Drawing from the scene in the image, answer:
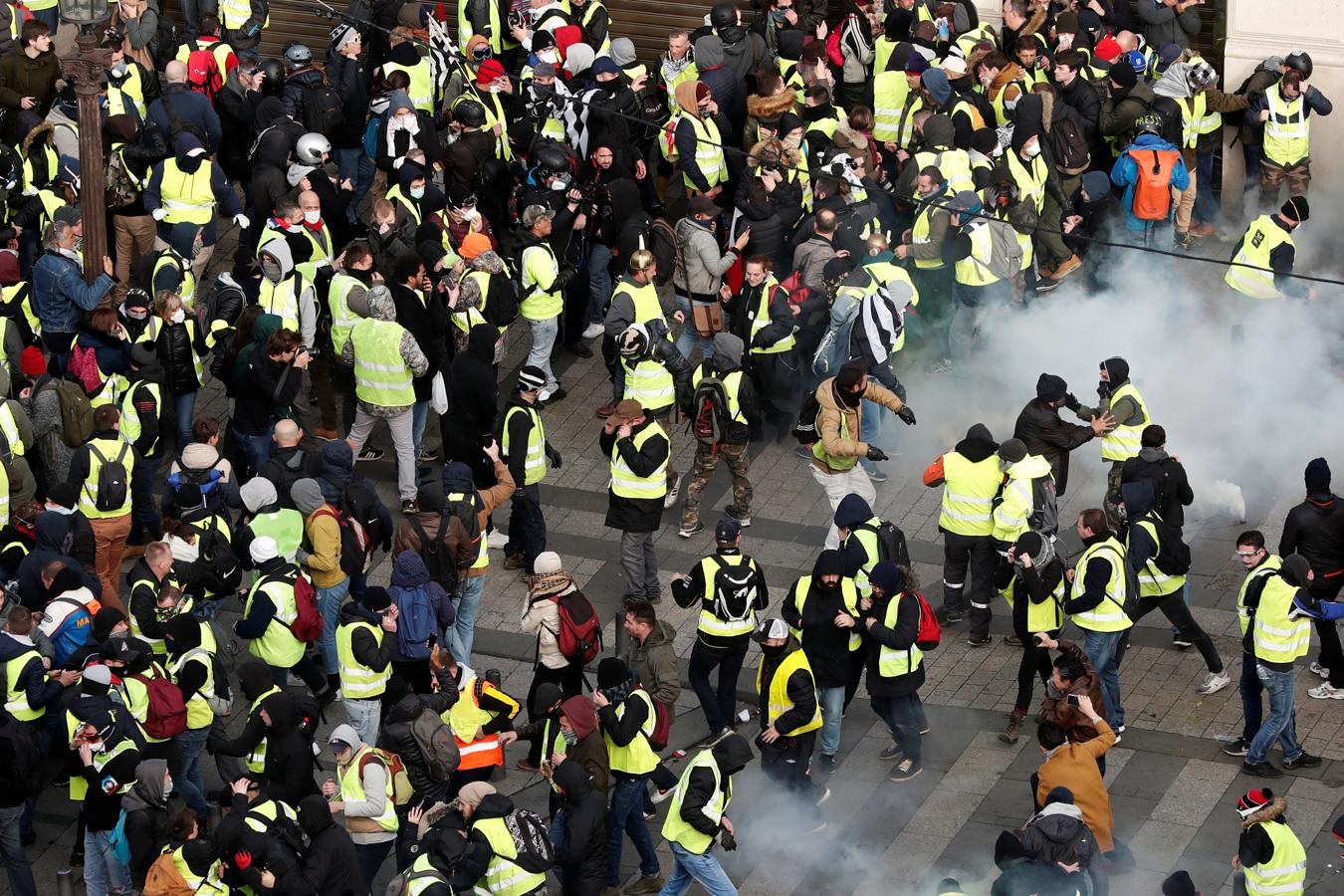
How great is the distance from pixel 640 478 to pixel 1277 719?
15.0 feet

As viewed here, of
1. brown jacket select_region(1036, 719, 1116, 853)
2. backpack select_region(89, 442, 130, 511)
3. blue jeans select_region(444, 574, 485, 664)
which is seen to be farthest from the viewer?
backpack select_region(89, 442, 130, 511)

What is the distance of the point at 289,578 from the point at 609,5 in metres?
10.0

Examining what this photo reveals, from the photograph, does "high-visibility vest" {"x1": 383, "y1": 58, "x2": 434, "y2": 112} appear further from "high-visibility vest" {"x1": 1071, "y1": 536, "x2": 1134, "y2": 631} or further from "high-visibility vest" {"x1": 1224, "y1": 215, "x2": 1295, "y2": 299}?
"high-visibility vest" {"x1": 1071, "y1": 536, "x2": 1134, "y2": 631}

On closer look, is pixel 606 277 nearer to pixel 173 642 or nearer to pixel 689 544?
pixel 689 544

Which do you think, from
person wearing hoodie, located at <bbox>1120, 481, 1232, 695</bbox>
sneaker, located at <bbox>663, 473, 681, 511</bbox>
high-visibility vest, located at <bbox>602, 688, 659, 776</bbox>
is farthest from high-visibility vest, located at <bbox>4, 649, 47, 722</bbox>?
person wearing hoodie, located at <bbox>1120, 481, 1232, 695</bbox>

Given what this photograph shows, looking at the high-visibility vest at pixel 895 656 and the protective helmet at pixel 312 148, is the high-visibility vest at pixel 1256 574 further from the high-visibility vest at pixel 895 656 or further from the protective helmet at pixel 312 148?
the protective helmet at pixel 312 148

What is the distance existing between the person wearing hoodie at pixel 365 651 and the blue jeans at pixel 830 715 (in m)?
2.78

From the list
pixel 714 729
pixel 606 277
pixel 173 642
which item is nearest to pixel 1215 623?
pixel 714 729

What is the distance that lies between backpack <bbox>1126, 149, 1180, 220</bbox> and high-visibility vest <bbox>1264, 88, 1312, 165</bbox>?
0.98 metres

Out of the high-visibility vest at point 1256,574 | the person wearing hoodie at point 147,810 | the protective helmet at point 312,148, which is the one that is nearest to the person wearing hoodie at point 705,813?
the person wearing hoodie at point 147,810

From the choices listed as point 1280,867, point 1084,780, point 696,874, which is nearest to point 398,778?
point 696,874

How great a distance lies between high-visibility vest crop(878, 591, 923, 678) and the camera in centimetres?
1519

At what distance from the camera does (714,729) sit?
1609 cm

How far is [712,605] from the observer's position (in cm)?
1555
